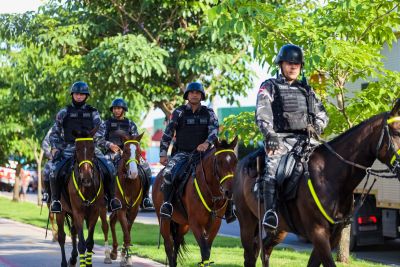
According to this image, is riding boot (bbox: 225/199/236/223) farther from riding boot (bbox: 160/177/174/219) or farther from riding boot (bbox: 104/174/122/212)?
riding boot (bbox: 104/174/122/212)

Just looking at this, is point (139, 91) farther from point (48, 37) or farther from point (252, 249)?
point (252, 249)

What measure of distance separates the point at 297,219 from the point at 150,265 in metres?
5.41

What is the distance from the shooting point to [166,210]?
10961 millimetres

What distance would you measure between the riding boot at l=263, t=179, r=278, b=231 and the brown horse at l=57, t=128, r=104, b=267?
403cm

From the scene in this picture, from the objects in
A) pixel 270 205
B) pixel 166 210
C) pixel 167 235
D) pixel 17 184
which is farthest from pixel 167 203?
pixel 17 184

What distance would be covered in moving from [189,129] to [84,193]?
1.95 metres

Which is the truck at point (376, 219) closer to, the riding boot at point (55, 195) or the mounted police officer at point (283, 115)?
the riding boot at point (55, 195)

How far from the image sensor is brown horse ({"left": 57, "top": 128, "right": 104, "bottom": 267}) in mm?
11406

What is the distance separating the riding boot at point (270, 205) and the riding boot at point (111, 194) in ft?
16.0

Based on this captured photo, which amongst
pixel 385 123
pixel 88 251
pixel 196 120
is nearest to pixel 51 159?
pixel 88 251

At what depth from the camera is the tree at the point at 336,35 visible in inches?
437

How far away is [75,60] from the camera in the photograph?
18359 millimetres

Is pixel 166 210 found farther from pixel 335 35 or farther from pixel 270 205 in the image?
pixel 335 35

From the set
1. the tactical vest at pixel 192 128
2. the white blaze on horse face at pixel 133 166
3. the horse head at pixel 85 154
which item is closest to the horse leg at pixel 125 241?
the white blaze on horse face at pixel 133 166
